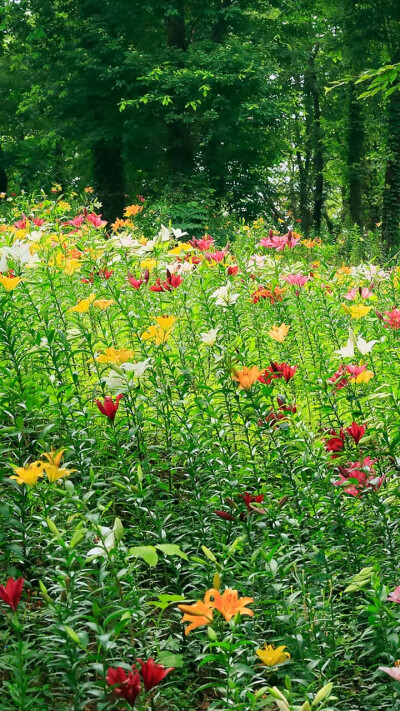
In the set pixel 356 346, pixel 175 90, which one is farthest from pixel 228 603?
pixel 175 90

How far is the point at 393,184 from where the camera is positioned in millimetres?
13445

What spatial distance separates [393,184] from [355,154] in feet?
18.8

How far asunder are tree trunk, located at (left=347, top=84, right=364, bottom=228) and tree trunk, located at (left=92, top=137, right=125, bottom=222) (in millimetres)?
6786

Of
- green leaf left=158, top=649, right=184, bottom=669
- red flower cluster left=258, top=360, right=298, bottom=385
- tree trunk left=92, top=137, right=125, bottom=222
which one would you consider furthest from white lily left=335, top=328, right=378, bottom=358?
tree trunk left=92, top=137, right=125, bottom=222

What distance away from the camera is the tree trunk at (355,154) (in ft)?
59.6

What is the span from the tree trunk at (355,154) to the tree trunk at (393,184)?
454cm

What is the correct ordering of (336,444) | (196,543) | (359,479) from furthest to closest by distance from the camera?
(196,543)
(336,444)
(359,479)

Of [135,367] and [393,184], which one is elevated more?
[135,367]

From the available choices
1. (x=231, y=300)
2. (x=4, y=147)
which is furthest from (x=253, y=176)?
(x=231, y=300)

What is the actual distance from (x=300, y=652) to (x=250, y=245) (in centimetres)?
510

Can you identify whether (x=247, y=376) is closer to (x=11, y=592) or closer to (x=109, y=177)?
(x=11, y=592)

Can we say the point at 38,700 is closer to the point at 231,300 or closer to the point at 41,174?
the point at 231,300

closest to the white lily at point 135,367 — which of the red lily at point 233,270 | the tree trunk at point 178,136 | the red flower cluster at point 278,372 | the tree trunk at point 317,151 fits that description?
the red flower cluster at point 278,372

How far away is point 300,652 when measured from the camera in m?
1.91
